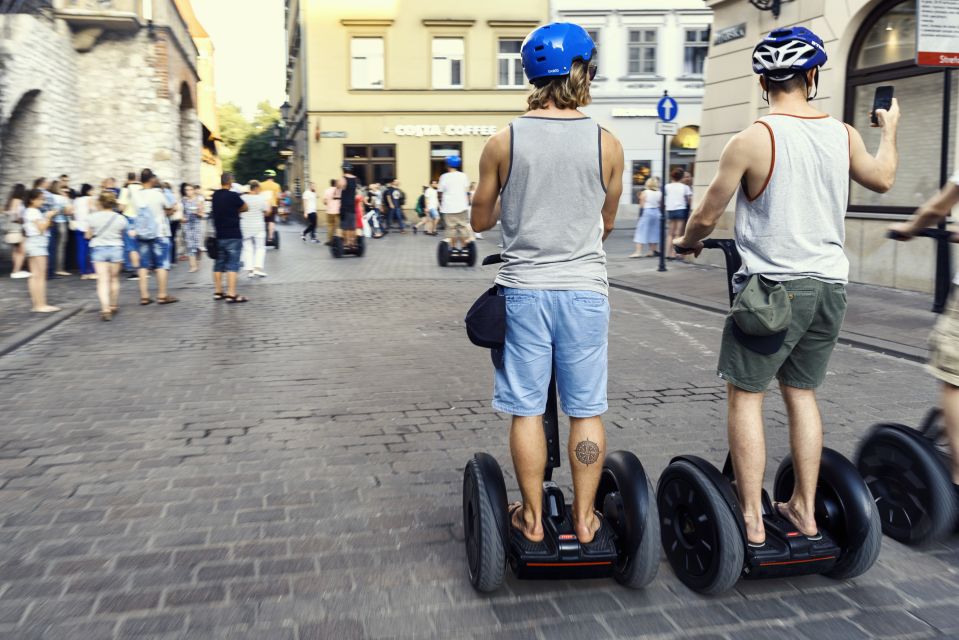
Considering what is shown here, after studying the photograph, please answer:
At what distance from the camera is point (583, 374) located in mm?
3025

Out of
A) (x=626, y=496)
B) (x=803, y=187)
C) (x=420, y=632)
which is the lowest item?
(x=420, y=632)

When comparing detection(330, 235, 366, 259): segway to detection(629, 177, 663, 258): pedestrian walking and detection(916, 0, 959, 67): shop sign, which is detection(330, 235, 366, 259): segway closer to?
detection(629, 177, 663, 258): pedestrian walking

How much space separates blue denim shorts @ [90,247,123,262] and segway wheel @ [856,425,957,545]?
8973 mm

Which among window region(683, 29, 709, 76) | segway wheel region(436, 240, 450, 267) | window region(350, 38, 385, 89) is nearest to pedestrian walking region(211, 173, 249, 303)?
segway wheel region(436, 240, 450, 267)

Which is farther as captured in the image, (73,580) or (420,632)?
(73,580)

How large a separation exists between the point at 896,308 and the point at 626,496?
27.1ft

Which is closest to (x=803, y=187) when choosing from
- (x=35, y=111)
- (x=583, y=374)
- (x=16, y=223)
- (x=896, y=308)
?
(x=583, y=374)

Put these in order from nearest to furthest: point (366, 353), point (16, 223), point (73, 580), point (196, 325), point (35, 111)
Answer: point (73, 580) → point (366, 353) → point (196, 325) → point (16, 223) → point (35, 111)

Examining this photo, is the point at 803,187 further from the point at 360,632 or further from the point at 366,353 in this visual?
the point at 366,353

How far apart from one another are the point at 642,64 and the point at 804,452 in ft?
115

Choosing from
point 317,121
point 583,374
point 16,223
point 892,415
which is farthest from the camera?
point 317,121

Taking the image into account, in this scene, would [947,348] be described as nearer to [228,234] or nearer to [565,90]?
[565,90]

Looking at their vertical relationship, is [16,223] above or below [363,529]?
above

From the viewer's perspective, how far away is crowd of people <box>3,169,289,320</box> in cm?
1046
